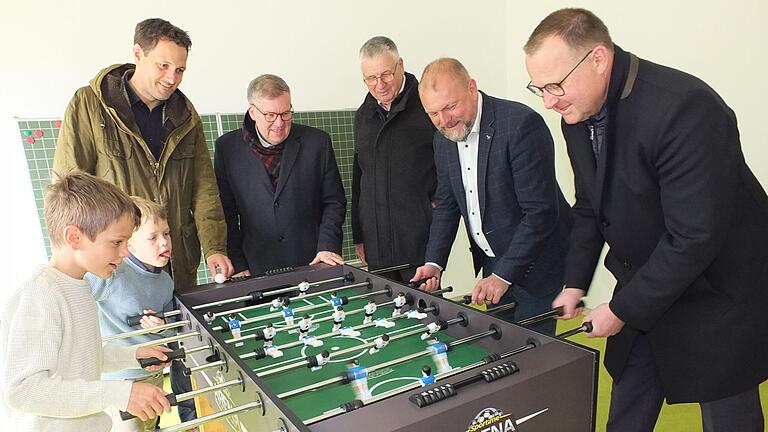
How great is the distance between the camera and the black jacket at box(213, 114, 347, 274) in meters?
2.57

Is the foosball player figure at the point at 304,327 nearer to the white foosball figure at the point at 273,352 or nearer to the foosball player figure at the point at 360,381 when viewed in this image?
the white foosball figure at the point at 273,352

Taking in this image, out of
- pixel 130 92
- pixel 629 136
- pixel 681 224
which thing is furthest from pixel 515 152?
pixel 130 92

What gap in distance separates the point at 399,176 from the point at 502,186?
0.75 m

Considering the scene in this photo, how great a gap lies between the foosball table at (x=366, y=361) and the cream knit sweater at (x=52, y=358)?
0.24 m

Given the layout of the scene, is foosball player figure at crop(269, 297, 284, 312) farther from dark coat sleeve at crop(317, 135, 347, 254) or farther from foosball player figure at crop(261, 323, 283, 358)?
dark coat sleeve at crop(317, 135, 347, 254)

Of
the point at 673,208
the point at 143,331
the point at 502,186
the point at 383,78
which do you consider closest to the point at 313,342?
the point at 143,331

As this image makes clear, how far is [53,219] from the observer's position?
4.44 feet

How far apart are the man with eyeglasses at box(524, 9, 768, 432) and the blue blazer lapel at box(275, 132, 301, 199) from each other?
4.63 feet

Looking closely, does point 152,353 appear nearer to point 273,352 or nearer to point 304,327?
point 273,352

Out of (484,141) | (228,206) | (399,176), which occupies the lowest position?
(228,206)

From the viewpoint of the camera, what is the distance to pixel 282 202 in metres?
2.57

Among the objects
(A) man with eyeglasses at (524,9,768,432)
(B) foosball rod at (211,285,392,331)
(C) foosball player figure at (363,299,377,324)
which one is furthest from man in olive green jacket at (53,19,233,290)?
(A) man with eyeglasses at (524,9,768,432)

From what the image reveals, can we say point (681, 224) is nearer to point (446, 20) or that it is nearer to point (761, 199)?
point (761, 199)

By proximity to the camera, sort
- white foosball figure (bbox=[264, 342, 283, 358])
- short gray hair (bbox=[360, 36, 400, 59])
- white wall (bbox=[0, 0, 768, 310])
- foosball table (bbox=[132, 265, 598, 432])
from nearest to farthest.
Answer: foosball table (bbox=[132, 265, 598, 432])
white foosball figure (bbox=[264, 342, 283, 358])
short gray hair (bbox=[360, 36, 400, 59])
white wall (bbox=[0, 0, 768, 310])
